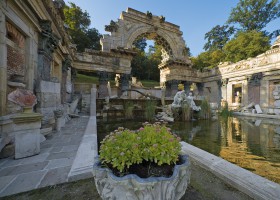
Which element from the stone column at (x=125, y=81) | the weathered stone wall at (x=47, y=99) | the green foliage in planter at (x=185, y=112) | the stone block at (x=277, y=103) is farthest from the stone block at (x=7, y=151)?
the stone block at (x=277, y=103)

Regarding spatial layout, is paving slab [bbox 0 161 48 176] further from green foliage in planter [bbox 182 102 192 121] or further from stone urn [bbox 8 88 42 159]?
green foliage in planter [bbox 182 102 192 121]

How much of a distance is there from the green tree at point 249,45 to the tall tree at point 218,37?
7.62 meters

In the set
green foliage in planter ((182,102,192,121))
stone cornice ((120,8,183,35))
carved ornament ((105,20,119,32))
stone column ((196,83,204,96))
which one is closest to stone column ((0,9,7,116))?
green foliage in planter ((182,102,192,121))

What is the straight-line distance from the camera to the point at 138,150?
1.30 meters

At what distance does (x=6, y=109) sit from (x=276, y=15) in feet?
110

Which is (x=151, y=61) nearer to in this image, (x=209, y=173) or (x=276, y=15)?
(x=276, y=15)

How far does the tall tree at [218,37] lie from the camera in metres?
A: 25.6

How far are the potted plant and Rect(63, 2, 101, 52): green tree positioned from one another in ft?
85.4

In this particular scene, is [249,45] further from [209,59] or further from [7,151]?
[7,151]

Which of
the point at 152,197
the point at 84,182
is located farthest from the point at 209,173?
the point at 84,182

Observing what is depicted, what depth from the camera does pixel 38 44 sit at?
4875 millimetres

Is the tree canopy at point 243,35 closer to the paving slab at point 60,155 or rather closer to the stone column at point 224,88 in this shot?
Result: the stone column at point 224,88

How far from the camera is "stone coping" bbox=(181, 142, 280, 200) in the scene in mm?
1456

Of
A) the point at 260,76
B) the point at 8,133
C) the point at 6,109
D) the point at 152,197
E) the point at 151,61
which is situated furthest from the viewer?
the point at 151,61
